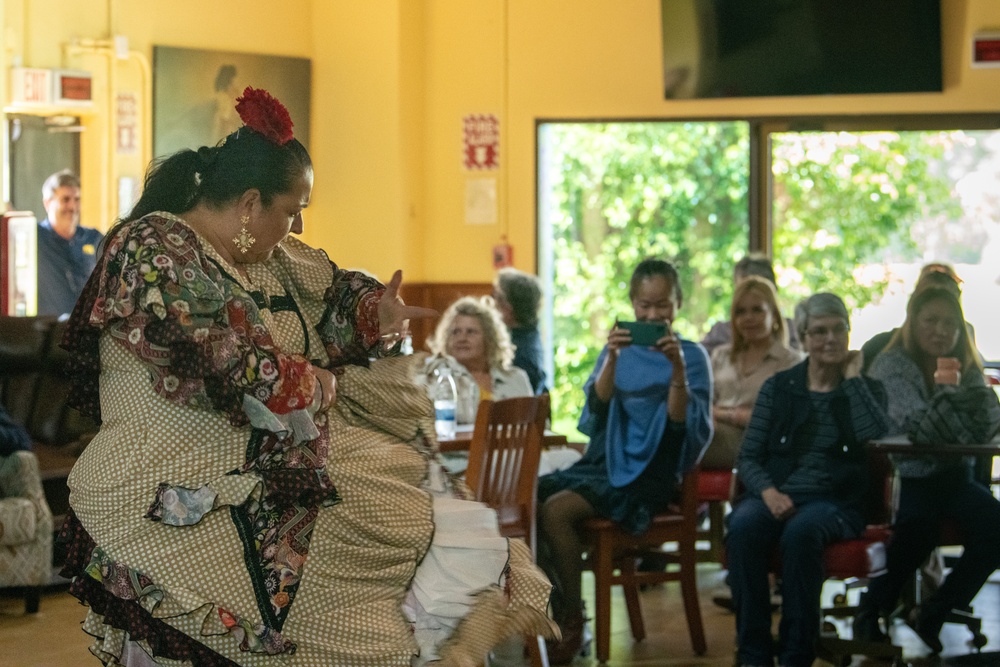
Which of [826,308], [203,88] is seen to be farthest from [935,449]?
[203,88]

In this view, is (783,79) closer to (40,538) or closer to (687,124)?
(687,124)

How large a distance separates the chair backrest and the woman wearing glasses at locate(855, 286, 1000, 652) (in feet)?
3.87

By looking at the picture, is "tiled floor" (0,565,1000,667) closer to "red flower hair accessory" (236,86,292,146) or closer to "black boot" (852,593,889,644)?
"black boot" (852,593,889,644)

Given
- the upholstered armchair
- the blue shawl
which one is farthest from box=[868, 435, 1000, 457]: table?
the upholstered armchair

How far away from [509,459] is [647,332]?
64 centimetres

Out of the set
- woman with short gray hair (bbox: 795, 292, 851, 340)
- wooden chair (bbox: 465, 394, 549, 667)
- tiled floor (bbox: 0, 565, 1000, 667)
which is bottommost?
tiled floor (bbox: 0, 565, 1000, 667)

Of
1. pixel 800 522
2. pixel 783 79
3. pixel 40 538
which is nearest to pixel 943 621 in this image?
pixel 800 522

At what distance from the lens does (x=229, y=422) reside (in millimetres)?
2398

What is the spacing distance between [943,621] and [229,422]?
300 centimetres

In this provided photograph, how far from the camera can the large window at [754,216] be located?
7.54m

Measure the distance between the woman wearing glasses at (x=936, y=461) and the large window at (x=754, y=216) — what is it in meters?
3.05

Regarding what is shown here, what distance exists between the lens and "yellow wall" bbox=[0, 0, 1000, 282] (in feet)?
25.6

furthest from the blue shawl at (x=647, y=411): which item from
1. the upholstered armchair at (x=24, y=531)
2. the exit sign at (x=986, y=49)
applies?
the exit sign at (x=986, y=49)

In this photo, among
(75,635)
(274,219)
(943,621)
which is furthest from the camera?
(75,635)
